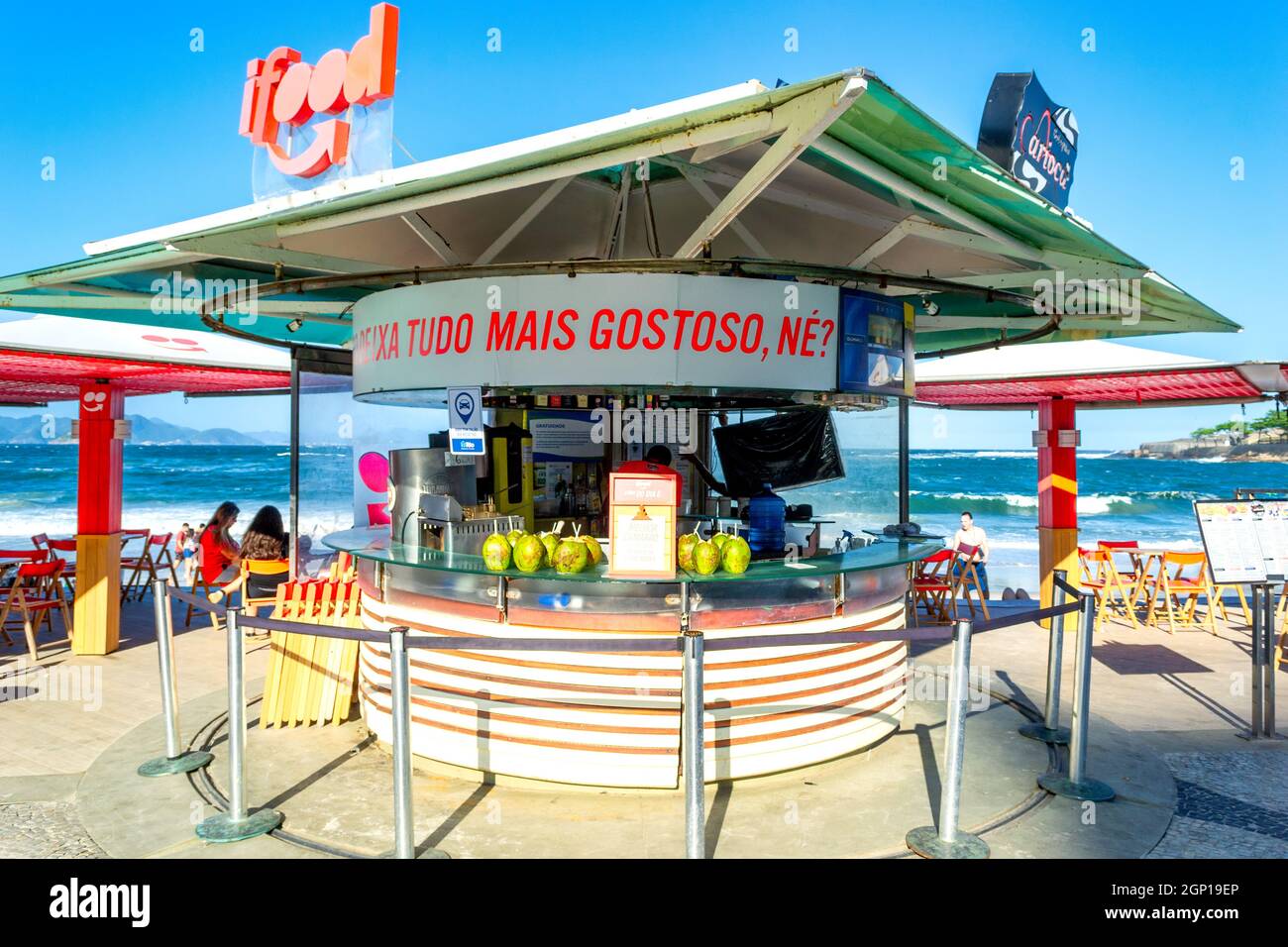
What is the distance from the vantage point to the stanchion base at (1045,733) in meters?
5.69

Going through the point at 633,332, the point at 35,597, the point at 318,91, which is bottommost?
the point at 35,597

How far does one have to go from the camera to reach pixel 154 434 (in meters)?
93.0

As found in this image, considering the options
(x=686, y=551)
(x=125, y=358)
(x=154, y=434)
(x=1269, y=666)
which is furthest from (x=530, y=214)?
(x=154, y=434)

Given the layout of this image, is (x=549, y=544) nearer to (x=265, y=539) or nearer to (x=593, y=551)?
(x=593, y=551)

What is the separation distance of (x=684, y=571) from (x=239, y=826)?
2632mm

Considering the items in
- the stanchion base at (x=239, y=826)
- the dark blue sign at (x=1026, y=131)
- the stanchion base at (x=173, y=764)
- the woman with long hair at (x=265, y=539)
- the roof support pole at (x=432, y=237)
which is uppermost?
the dark blue sign at (x=1026, y=131)

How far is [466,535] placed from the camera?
18.6 feet

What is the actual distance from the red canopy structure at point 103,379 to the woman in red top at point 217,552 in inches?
48.8

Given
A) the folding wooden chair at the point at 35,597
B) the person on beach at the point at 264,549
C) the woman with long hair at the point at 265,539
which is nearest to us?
the folding wooden chair at the point at 35,597

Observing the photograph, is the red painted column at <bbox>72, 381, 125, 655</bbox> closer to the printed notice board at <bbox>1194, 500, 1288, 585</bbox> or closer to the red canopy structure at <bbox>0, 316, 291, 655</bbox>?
the red canopy structure at <bbox>0, 316, 291, 655</bbox>

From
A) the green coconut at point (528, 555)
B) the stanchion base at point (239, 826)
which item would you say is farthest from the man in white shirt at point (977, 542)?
the stanchion base at point (239, 826)

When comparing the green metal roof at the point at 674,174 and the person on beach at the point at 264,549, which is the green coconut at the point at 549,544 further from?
the person on beach at the point at 264,549

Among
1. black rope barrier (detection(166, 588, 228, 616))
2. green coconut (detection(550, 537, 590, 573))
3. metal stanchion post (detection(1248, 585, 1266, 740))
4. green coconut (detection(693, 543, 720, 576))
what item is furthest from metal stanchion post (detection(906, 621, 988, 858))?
black rope barrier (detection(166, 588, 228, 616))
